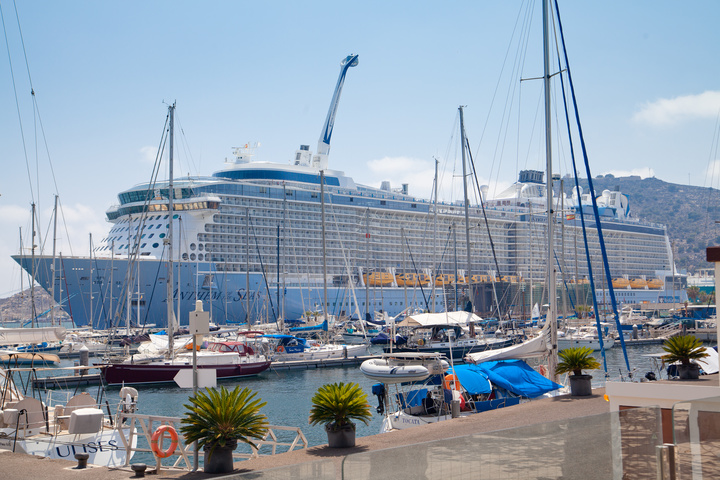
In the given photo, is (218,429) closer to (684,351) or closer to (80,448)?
(80,448)

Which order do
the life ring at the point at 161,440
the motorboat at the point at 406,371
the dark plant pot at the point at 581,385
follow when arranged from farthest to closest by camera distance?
the motorboat at the point at 406,371
the dark plant pot at the point at 581,385
the life ring at the point at 161,440

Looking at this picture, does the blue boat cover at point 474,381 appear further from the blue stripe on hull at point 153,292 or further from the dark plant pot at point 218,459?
the blue stripe on hull at point 153,292

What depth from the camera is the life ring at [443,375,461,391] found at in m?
14.8

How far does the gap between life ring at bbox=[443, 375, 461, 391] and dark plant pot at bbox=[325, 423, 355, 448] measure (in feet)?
15.5

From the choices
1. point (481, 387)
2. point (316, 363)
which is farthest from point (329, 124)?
point (481, 387)

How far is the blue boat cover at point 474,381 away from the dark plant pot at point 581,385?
1.89m

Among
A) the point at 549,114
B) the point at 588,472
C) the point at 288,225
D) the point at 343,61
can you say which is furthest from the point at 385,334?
the point at 343,61

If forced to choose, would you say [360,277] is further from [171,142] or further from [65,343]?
[171,142]

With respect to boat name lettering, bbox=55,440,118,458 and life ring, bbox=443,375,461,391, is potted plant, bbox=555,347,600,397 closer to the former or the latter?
life ring, bbox=443,375,461,391

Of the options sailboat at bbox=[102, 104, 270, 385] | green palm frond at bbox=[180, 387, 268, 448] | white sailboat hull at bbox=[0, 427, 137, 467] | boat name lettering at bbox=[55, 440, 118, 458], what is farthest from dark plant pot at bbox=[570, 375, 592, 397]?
sailboat at bbox=[102, 104, 270, 385]

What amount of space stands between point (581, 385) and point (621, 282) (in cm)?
8180

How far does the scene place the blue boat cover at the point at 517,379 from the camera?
1567 centimetres

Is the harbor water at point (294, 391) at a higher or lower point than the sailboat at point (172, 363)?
lower

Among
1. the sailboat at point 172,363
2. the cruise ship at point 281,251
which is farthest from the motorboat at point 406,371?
the cruise ship at point 281,251
